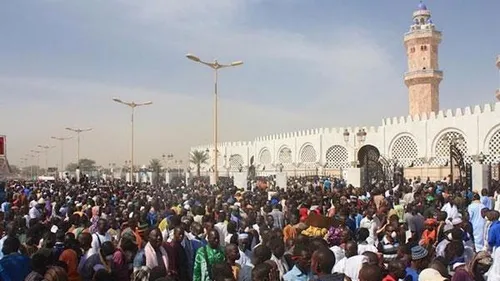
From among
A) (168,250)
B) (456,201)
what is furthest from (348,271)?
(456,201)

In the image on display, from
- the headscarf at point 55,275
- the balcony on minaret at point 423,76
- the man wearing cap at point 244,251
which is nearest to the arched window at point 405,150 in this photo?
the balcony on minaret at point 423,76

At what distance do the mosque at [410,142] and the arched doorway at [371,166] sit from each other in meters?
0.05

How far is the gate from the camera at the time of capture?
2323cm

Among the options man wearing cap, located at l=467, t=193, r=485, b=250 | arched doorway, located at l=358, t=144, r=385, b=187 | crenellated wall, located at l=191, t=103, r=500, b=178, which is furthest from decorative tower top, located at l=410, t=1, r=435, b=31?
man wearing cap, located at l=467, t=193, r=485, b=250

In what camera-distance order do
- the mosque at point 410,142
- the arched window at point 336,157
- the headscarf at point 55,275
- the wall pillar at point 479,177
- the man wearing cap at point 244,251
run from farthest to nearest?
1. the arched window at point 336,157
2. the mosque at point 410,142
3. the wall pillar at point 479,177
4. the man wearing cap at point 244,251
5. the headscarf at point 55,275

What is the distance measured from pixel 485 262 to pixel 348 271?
130 cm

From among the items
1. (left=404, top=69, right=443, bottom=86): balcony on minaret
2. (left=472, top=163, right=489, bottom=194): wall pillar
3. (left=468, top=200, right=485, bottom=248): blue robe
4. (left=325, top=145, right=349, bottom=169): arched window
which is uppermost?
(left=404, top=69, right=443, bottom=86): balcony on minaret

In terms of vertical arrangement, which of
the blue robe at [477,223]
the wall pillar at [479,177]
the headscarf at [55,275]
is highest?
the wall pillar at [479,177]

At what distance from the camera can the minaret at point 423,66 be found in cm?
5088

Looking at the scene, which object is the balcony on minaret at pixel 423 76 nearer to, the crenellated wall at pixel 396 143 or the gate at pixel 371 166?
the crenellated wall at pixel 396 143

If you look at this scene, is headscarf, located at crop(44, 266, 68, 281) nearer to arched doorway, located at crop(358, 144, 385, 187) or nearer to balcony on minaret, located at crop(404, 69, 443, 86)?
arched doorway, located at crop(358, 144, 385, 187)

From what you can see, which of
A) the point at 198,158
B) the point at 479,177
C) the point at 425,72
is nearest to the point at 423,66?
the point at 425,72

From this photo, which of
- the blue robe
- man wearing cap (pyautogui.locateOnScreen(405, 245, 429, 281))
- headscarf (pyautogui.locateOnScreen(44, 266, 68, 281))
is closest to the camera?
headscarf (pyautogui.locateOnScreen(44, 266, 68, 281))

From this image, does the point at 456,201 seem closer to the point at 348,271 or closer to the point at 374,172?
the point at 348,271
